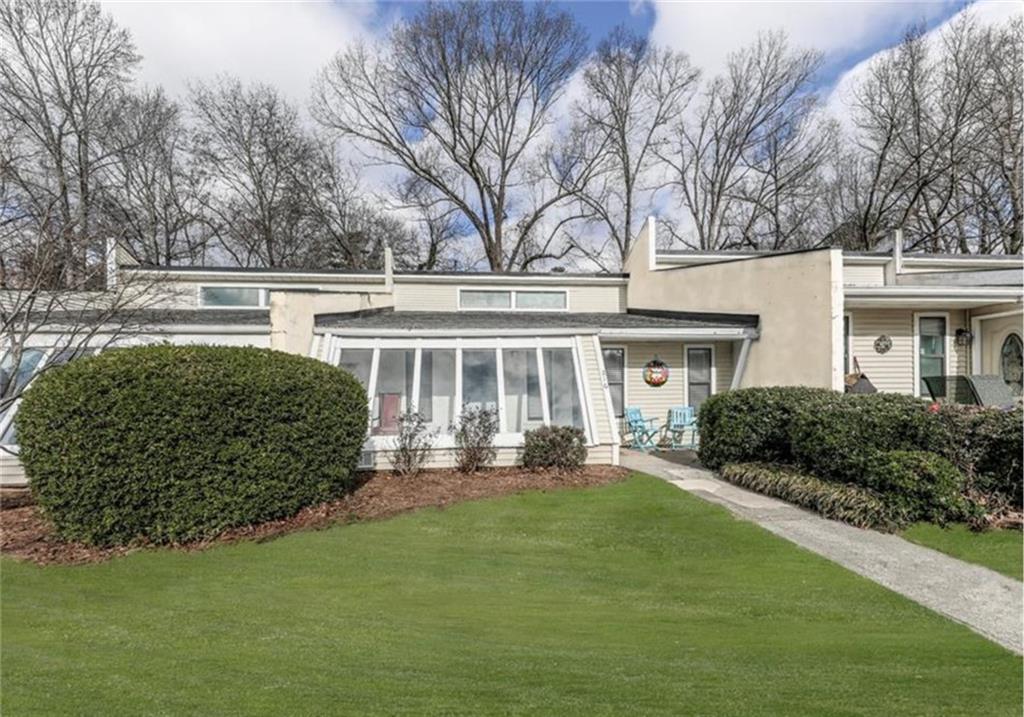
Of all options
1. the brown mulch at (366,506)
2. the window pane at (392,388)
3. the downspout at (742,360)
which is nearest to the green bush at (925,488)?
the brown mulch at (366,506)

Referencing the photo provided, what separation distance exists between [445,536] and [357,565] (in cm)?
132

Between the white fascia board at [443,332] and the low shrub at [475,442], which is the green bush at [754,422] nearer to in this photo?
the white fascia board at [443,332]

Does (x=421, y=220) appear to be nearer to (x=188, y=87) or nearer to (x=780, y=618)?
(x=188, y=87)

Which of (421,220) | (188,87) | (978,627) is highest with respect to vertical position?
(188,87)

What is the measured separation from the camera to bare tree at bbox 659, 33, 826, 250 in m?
31.6

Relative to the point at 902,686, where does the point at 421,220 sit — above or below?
above

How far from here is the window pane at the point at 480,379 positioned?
1091cm

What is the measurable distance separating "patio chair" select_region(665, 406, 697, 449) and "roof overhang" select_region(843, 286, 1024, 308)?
14.1 ft

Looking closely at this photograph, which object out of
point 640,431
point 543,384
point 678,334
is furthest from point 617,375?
point 543,384

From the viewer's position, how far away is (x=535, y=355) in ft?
37.3

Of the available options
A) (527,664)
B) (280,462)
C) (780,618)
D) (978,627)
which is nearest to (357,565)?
(280,462)

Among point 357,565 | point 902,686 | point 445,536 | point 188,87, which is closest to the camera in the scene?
point 902,686

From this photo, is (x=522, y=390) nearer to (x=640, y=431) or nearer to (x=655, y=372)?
(x=640, y=431)

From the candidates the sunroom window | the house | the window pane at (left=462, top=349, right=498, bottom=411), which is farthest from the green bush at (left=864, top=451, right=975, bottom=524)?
the window pane at (left=462, top=349, right=498, bottom=411)
